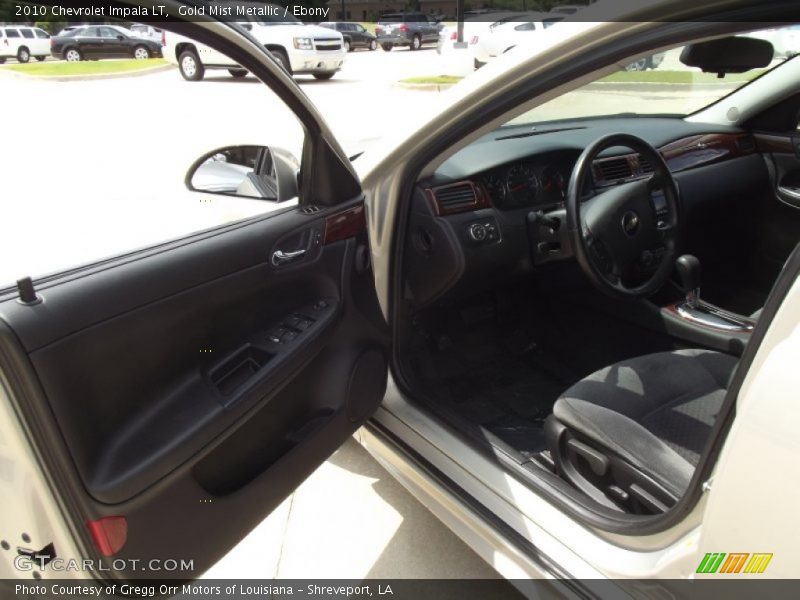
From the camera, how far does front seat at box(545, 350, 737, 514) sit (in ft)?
5.06

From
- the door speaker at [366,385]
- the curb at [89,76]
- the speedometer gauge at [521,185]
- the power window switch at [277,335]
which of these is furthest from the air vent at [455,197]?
the curb at [89,76]

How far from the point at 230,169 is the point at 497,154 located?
1.12 m

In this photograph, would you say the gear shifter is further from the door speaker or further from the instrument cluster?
the door speaker

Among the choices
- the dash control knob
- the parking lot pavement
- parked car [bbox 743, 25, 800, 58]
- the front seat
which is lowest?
the parking lot pavement

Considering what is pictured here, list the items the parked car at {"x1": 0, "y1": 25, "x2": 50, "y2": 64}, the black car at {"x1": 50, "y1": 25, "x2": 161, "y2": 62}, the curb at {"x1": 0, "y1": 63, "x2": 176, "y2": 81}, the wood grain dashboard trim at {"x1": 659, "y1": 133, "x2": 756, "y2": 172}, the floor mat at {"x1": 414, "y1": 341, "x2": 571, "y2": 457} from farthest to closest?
the curb at {"x1": 0, "y1": 63, "x2": 176, "y2": 81} → the black car at {"x1": 50, "y1": 25, "x2": 161, "y2": 62} → the parked car at {"x1": 0, "y1": 25, "x2": 50, "y2": 64} → the wood grain dashboard trim at {"x1": 659, "y1": 133, "x2": 756, "y2": 172} → the floor mat at {"x1": 414, "y1": 341, "x2": 571, "y2": 457}

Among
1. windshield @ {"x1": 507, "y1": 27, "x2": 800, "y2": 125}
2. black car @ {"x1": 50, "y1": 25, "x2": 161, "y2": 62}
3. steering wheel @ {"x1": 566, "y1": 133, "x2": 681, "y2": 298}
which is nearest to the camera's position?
steering wheel @ {"x1": 566, "y1": 133, "x2": 681, "y2": 298}

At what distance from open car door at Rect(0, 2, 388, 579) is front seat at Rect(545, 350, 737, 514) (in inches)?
25.6

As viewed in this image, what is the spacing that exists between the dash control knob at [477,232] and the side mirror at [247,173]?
29.6 inches

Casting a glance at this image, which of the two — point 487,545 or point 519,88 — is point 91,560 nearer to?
point 487,545

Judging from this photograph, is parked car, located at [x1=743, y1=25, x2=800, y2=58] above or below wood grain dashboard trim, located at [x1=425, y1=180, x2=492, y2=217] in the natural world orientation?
above

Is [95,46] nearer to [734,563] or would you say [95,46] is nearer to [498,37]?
[498,37]

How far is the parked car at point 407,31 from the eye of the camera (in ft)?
91.8

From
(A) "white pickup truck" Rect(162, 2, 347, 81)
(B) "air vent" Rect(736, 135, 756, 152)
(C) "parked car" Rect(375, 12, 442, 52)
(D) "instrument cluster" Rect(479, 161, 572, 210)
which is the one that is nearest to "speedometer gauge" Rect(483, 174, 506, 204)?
(D) "instrument cluster" Rect(479, 161, 572, 210)

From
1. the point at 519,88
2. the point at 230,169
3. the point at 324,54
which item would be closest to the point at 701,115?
the point at 519,88
